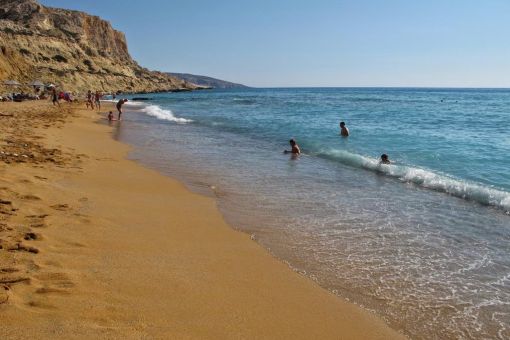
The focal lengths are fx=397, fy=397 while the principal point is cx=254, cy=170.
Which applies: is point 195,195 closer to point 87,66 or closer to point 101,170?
point 101,170

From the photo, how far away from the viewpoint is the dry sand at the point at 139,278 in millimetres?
3260

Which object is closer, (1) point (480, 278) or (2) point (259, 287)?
(2) point (259, 287)

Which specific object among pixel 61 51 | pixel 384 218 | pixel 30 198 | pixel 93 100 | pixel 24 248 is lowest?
pixel 384 218

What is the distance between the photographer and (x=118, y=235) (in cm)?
523

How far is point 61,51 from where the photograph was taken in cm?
7212

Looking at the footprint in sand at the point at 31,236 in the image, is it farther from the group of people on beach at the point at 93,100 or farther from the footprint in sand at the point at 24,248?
the group of people on beach at the point at 93,100

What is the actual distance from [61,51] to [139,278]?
79.3m

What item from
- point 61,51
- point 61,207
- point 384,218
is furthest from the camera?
point 61,51

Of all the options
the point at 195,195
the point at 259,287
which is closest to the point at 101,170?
the point at 195,195

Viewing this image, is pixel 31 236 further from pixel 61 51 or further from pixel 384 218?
pixel 61 51

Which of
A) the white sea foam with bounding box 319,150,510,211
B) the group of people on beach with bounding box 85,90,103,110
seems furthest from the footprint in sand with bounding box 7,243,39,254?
the group of people on beach with bounding box 85,90,103,110

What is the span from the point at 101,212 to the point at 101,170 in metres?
3.49

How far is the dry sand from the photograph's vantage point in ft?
10.7

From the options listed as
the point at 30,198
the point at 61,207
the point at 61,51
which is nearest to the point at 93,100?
the point at 30,198
